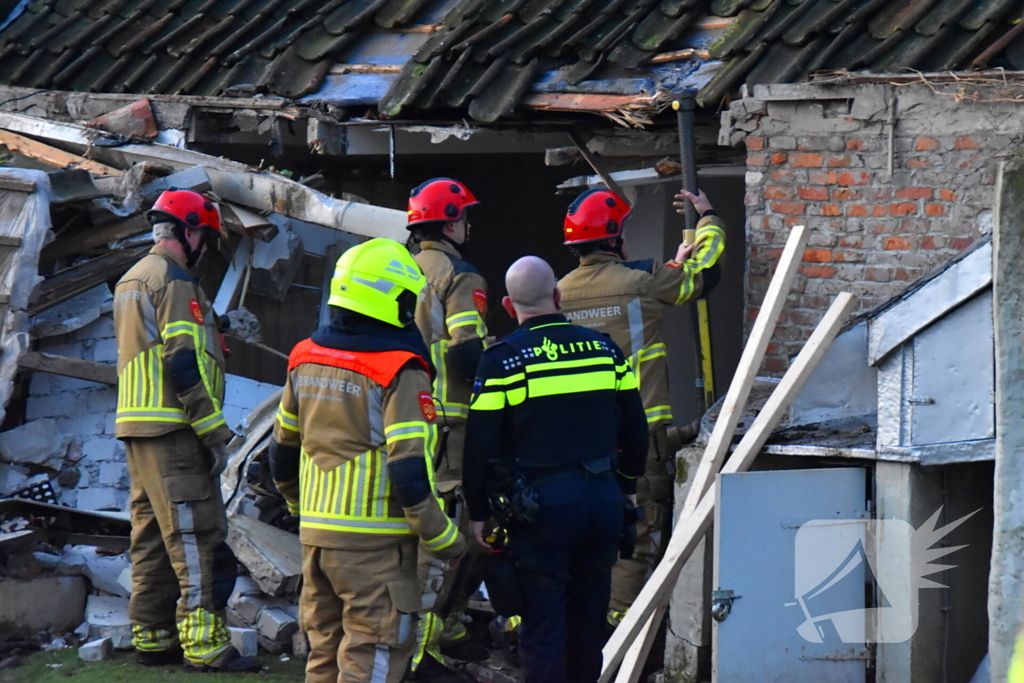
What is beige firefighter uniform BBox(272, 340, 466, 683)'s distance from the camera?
431cm

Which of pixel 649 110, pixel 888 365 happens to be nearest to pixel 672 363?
pixel 649 110

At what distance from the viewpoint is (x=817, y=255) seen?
6.13 m

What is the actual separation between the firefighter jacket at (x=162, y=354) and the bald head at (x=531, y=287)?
5.66 ft

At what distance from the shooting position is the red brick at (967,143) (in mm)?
5629

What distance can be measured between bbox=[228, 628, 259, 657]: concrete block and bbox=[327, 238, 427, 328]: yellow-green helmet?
237 centimetres

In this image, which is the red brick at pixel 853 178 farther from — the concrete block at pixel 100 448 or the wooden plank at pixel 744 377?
the concrete block at pixel 100 448

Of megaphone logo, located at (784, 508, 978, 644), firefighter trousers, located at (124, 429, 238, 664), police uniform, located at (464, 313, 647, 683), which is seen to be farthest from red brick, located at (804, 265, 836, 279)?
firefighter trousers, located at (124, 429, 238, 664)

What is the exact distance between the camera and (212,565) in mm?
5766

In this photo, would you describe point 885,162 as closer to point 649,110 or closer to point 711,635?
point 649,110

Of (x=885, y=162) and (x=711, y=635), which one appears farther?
(x=885, y=162)

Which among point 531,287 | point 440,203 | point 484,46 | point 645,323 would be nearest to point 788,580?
point 645,323

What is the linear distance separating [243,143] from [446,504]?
4.21 meters

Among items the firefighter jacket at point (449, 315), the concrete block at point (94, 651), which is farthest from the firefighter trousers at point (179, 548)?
the firefighter jacket at point (449, 315)

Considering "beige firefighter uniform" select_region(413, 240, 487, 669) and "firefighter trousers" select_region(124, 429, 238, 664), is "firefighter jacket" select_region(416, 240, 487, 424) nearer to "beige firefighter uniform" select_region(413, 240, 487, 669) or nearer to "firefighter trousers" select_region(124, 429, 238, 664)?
"beige firefighter uniform" select_region(413, 240, 487, 669)
